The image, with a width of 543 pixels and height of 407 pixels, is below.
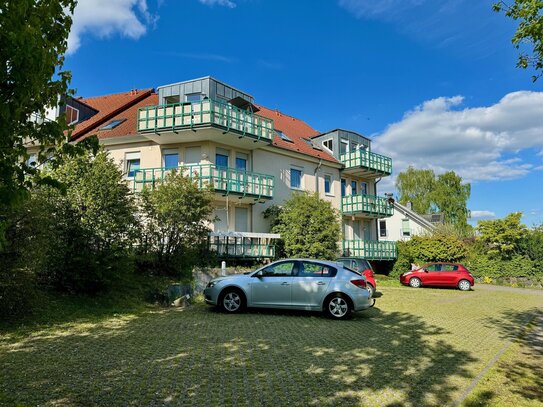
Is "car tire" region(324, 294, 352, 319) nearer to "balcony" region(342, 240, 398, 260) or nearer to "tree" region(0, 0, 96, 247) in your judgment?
"tree" region(0, 0, 96, 247)

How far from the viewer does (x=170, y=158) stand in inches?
854

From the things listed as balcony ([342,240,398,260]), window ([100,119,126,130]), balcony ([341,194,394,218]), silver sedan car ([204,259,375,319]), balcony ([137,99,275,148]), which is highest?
window ([100,119,126,130])

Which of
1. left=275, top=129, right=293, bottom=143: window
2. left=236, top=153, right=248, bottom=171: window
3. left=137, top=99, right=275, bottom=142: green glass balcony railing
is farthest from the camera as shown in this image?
left=275, top=129, right=293, bottom=143: window

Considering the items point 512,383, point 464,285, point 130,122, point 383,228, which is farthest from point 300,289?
point 383,228

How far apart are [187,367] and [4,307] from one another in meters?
5.70

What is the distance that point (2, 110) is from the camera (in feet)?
11.9

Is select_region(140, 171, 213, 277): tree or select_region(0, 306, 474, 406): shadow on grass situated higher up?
select_region(140, 171, 213, 277): tree

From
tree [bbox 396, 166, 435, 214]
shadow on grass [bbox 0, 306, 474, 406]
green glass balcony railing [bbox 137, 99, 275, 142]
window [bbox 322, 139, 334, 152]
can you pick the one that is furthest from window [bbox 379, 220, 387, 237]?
shadow on grass [bbox 0, 306, 474, 406]

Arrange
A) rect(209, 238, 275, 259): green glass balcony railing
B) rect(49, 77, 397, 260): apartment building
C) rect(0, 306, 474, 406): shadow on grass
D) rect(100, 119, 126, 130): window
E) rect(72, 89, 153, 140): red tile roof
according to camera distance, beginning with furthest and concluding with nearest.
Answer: rect(72, 89, 153, 140): red tile roof → rect(100, 119, 126, 130): window → rect(49, 77, 397, 260): apartment building → rect(209, 238, 275, 259): green glass balcony railing → rect(0, 306, 474, 406): shadow on grass

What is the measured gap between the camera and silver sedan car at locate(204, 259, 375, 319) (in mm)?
10977

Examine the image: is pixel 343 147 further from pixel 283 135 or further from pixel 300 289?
pixel 300 289

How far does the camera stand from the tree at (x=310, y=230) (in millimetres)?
21484

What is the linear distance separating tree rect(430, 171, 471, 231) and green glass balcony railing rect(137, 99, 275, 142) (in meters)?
43.6

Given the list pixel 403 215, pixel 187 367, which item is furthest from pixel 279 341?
pixel 403 215
